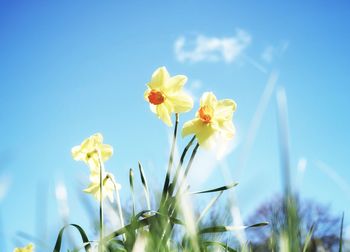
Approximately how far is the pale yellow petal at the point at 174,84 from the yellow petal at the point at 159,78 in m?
0.02

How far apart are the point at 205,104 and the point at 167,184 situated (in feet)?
1.41

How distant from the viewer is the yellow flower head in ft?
6.64

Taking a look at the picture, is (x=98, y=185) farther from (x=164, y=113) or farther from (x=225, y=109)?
(x=225, y=109)

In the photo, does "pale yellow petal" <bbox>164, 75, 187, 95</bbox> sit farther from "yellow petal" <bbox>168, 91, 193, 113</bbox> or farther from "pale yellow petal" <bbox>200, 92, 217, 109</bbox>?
"pale yellow petal" <bbox>200, 92, 217, 109</bbox>

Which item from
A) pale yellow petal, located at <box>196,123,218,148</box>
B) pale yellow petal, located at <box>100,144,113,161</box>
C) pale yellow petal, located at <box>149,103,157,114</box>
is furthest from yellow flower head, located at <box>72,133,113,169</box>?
pale yellow petal, located at <box>196,123,218,148</box>

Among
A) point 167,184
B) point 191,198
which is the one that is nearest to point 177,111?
point 167,184

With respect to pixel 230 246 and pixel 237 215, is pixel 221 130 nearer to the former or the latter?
pixel 230 246

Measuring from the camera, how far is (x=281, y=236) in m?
0.62

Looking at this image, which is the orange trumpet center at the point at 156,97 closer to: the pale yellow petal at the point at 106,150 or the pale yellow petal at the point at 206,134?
the pale yellow petal at the point at 206,134

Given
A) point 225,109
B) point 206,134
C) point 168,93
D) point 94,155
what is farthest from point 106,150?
point 225,109

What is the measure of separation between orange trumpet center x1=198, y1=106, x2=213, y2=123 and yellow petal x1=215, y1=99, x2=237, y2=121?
0.12 ft

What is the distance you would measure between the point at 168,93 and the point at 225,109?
293 millimetres

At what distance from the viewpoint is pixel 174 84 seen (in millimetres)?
1911

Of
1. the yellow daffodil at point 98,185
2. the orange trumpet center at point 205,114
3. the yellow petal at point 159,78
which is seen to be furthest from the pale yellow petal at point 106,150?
the orange trumpet center at point 205,114
